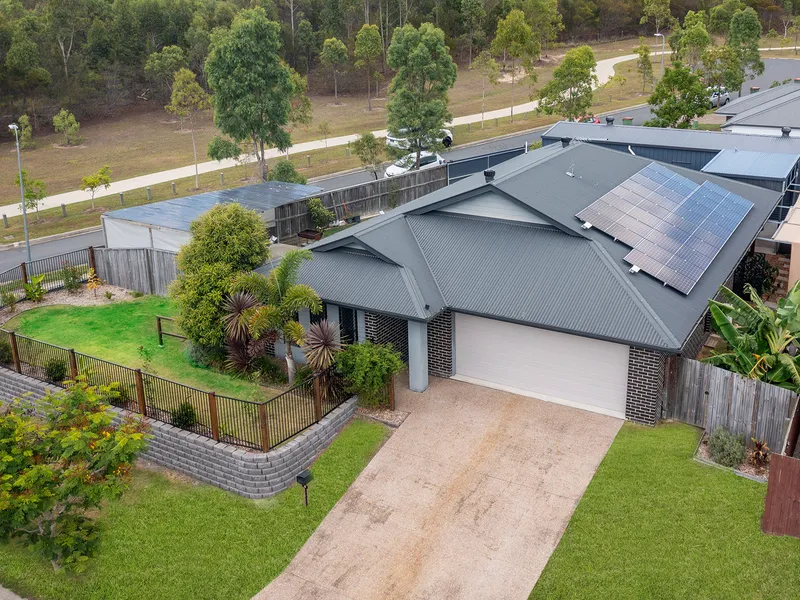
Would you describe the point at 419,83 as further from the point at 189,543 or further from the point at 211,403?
the point at 189,543

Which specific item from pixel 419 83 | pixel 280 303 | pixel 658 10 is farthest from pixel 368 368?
pixel 658 10

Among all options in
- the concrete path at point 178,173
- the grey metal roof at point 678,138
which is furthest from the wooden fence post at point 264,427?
the concrete path at point 178,173

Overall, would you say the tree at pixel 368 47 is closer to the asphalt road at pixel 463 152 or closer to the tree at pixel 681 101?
the asphalt road at pixel 463 152

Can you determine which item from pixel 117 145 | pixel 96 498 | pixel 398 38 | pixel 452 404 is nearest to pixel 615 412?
pixel 452 404

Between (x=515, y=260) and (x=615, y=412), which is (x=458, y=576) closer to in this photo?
(x=615, y=412)

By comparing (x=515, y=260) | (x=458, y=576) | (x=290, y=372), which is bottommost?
(x=458, y=576)
